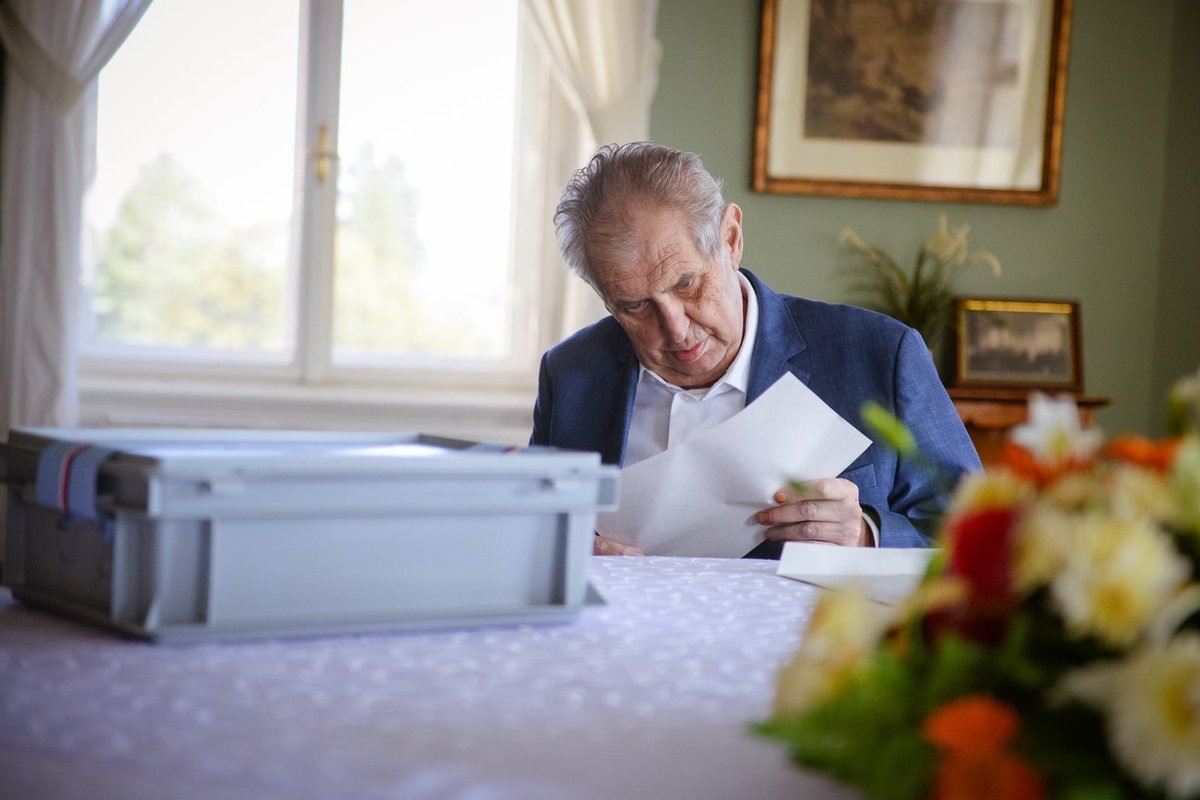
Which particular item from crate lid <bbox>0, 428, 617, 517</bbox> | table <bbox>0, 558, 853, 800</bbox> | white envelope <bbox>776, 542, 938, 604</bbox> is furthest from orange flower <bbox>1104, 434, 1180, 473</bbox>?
white envelope <bbox>776, 542, 938, 604</bbox>

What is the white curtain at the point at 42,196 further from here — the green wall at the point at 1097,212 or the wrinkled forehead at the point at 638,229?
the wrinkled forehead at the point at 638,229

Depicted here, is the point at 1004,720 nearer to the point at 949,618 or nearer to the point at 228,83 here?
the point at 949,618

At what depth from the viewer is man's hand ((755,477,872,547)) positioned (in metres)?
1.57

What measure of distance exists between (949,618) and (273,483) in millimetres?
522

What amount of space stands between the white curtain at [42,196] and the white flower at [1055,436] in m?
3.17

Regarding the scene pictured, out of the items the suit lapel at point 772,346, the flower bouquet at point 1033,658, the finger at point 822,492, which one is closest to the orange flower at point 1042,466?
the flower bouquet at point 1033,658

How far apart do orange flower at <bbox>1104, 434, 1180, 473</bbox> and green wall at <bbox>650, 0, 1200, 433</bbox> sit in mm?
3202

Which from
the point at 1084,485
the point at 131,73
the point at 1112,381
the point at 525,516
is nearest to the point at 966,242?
the point at 1112,381

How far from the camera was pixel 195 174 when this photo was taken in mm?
3621

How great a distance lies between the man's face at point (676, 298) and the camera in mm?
1871

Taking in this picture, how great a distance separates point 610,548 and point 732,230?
0.66 m

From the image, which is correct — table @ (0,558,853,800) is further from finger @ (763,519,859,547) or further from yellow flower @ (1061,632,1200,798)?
finger @ (763,519,859,547)

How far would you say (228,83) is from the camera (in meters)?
3.62

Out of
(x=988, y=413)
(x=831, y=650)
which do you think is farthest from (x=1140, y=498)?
(x=988, y=413)
